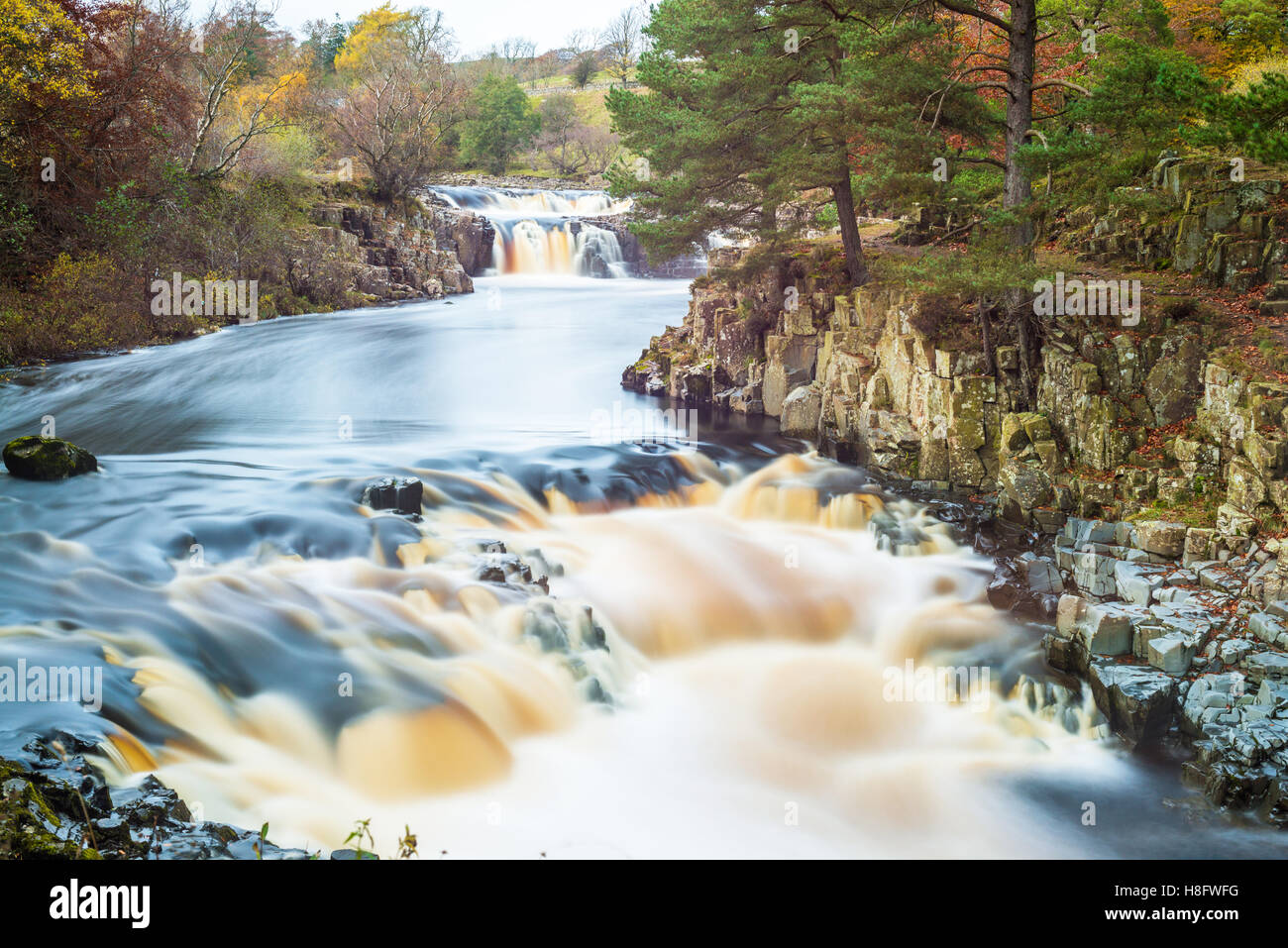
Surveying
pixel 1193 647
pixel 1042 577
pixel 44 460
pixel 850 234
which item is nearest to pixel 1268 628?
pixel 1193 647

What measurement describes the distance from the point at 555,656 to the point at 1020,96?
35.9 ft

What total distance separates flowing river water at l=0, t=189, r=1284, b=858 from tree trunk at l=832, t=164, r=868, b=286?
4.45 metres

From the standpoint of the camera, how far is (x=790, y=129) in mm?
17797

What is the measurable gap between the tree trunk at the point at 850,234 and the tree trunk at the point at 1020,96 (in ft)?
14.0

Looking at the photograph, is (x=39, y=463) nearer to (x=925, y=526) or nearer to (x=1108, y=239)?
(x=925, y=526)

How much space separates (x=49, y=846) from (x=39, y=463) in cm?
948

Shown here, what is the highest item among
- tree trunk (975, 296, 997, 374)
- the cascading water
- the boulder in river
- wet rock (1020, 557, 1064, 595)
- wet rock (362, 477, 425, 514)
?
the cascading water

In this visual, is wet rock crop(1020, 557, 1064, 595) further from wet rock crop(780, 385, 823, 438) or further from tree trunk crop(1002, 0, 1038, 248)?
wet rock crop(780, 385, 823, 438)

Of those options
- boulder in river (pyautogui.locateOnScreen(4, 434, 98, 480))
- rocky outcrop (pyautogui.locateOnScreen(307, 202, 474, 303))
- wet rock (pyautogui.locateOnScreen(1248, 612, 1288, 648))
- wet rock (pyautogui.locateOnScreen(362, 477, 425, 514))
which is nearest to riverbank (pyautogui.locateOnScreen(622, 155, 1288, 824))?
wet rock (pyautogui.locateOnScreen(1248, 612, 1288, 648))

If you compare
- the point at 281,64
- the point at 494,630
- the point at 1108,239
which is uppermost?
the point at 281,64

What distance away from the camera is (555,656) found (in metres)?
9.88

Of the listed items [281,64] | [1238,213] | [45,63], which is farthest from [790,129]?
[281,64]

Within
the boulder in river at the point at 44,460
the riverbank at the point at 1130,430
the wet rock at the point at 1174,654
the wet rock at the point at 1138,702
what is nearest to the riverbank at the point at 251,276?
the boulder in river at the point at 44,460

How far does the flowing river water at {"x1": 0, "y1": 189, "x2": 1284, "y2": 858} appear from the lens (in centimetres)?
→ 766
